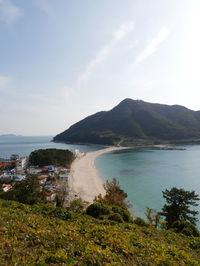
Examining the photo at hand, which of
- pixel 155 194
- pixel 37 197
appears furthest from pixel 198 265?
pixel 155 194

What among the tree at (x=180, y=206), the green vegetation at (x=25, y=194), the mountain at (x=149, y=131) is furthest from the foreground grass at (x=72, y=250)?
the mountain at (x=149, y=131)

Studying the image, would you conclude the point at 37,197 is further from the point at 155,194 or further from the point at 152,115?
the point at 152,115

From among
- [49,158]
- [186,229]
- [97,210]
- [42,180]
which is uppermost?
[97,210]

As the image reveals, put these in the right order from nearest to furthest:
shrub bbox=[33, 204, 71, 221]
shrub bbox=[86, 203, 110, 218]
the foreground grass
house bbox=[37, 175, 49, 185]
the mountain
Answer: the foreground grass → shrub bbox=[33, 204, 71, 221] → shrub bbox=[86, 203, 110, 218] → house bbox=[37, 175, 49, 185] → the mountain

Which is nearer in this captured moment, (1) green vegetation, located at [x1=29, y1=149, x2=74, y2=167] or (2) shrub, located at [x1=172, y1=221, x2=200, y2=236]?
(2) shrub, located at [x1=172, y1=221, x2=200, y2=236]

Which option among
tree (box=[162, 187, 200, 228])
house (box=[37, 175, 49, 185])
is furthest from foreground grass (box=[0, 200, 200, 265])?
house (box=[37, 175, 49, 185])

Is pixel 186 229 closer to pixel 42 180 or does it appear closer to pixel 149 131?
pixel 42 180

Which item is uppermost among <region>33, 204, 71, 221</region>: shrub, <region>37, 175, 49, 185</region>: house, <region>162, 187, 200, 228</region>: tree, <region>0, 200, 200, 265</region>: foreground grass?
<region>0, 200, 200, 265</region>: foreground grass

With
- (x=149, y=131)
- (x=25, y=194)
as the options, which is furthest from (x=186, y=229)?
(x=149, y=131)

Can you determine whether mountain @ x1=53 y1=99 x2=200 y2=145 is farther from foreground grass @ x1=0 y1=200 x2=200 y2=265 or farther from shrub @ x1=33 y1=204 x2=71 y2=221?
foreground grass @ x1=0 y1=200 x2=200 y2=265

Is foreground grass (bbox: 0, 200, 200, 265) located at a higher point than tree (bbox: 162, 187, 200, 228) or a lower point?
higher

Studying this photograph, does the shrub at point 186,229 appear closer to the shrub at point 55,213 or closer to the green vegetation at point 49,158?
the shrub at point 55,213
